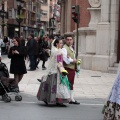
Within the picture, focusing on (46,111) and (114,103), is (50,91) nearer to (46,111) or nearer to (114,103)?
(46,111)

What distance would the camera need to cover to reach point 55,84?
10164 millimetres

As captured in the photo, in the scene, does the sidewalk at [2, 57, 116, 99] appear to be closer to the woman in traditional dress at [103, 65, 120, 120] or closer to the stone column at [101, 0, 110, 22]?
the stone column at [101, 0, 110, 22]

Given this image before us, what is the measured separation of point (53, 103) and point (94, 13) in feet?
38.2

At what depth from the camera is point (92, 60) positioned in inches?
796

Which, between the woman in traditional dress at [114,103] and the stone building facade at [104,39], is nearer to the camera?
the woman in traditional dress at [114,103]

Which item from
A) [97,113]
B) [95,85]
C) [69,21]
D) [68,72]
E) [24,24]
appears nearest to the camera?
[97,113]

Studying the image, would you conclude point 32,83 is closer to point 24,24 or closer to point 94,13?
point 94,13

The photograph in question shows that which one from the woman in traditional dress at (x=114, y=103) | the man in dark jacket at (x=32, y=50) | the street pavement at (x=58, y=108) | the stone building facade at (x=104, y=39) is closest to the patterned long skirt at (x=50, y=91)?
the street pavement at (x=58, y=108)

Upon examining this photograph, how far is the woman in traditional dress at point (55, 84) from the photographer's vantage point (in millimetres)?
10117

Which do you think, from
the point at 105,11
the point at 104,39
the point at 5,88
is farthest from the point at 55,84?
the point at 105,11

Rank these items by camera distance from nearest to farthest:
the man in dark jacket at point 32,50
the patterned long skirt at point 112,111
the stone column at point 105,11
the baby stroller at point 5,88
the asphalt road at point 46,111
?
the patterned long skirt at point 112,111 → the asphalt road at point 46,111 → the baby stroller at point 5,88 → the stone column at point 105,11 → the man in dark jacket at point 32,50

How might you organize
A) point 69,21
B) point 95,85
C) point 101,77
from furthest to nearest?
point 69,21 → point 101,77 → point 95,85

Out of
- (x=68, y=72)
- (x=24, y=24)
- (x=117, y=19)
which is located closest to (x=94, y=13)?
(x=117, y=19)

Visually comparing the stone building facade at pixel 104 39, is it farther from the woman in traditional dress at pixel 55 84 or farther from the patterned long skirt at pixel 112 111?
the patterned long skirt at pixel 112 111
